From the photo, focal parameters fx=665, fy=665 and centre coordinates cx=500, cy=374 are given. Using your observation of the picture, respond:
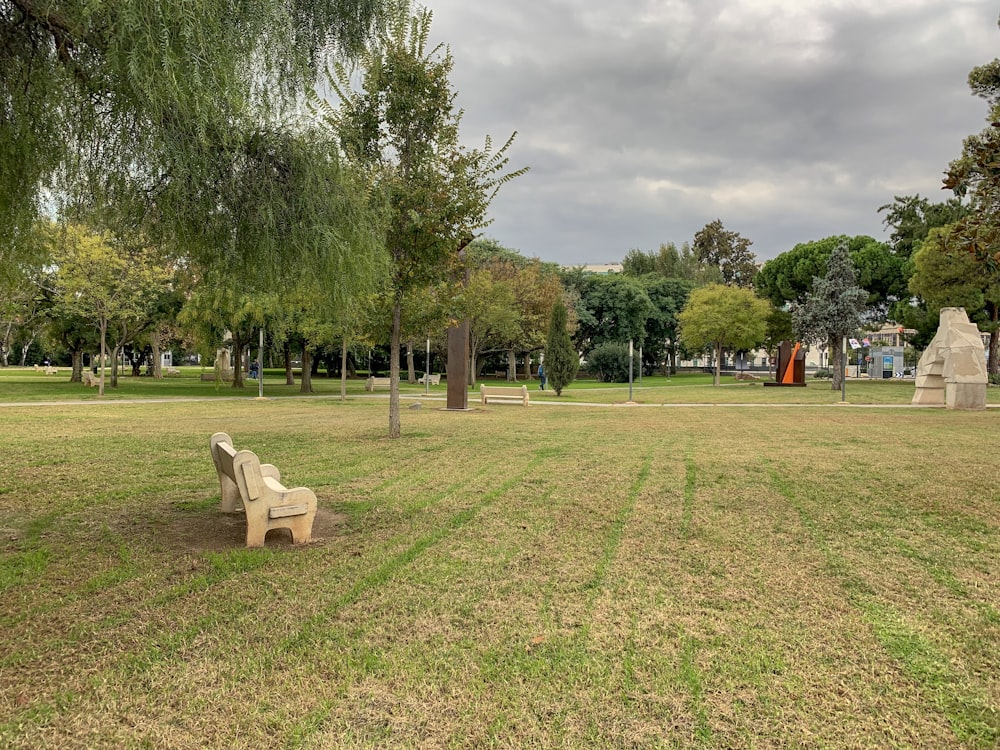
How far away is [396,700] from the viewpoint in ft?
9.37

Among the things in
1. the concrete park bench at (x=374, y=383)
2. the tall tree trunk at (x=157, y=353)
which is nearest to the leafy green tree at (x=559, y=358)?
the concrete park bench at (x=374, y=383)

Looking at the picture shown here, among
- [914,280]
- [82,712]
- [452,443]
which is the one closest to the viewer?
[82,712]

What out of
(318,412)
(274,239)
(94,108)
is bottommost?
(318,412)

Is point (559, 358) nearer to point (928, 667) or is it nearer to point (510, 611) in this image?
point (510, 611)

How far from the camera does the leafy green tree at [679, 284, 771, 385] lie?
134 ft

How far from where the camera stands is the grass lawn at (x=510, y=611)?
271cm

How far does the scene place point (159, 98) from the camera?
3.41 metres

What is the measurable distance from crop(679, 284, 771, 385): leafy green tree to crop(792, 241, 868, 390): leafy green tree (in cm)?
381

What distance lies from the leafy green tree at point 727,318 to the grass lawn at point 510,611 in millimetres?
33322

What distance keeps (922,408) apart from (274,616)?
22.8 meters

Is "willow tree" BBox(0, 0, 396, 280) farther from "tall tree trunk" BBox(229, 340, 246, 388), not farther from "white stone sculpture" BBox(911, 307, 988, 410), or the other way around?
"tall tree trunk" BBox(229, 340, 246, 388)

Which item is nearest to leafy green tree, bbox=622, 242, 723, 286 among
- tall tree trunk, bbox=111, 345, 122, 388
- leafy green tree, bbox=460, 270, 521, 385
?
leafy green tree, bbox=460, 270, 521, 385

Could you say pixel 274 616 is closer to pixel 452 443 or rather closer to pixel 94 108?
pixel 94 108

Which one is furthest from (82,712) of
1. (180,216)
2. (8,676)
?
(180,216)
